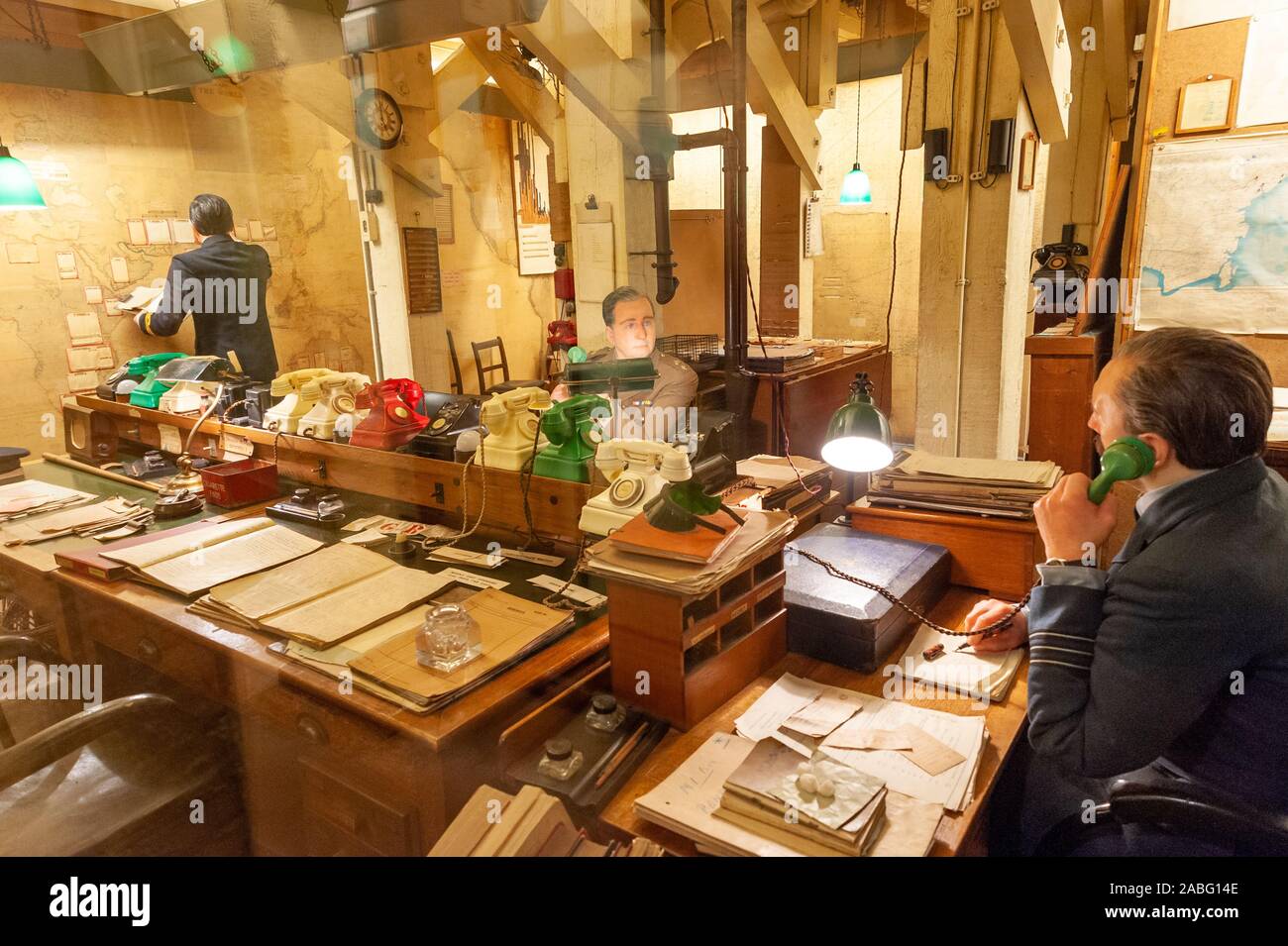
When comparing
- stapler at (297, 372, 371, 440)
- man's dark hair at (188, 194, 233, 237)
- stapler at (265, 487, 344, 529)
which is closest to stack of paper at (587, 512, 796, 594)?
stapler at (265, 487, 344, 529)

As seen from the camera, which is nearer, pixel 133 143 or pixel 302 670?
pixel 302 670

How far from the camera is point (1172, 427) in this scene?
1308mm

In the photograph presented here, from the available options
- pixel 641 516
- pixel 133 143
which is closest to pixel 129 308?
pixel 133 143

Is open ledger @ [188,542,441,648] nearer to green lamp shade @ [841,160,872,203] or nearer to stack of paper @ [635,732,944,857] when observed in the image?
stack of paper @ [635,732,944,857]

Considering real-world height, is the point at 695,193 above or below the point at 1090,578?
above

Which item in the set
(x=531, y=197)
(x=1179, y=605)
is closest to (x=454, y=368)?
(x=531, y=197)

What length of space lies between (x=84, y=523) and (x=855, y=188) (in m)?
5.98

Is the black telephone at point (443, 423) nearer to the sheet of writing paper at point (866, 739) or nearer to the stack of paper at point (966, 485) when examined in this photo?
the stack of paper at point (966, 485)

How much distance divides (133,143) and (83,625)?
3808mm

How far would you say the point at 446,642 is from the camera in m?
1.61

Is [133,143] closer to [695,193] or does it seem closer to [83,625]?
[83,625]

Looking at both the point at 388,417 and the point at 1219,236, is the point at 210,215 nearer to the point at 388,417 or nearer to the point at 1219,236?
the point at 388,417

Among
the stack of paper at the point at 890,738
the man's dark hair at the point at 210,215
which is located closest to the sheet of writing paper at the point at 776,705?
the stack of paper at the point at 890,738

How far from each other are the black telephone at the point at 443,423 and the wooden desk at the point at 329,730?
85cm
